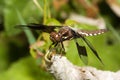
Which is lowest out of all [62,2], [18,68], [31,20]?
[18,68]

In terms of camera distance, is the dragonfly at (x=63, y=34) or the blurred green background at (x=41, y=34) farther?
the blurred green background at (x=41, y=34)

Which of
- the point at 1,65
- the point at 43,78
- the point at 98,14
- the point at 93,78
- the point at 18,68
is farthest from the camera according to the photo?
the point at 98,14

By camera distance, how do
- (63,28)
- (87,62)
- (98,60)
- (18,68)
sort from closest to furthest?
1. (63,28)
2. (87,62)
3. (98,60)
4. (18,68)

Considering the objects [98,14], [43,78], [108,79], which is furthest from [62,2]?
[108,79]

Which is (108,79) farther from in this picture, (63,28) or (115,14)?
(115,14)

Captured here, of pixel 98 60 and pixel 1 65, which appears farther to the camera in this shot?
pixel 1 65

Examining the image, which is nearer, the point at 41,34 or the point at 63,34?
the point at 63,34

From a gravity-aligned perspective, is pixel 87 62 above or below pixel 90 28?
below

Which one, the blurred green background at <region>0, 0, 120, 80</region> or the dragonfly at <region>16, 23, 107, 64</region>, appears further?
the blurred green background at <region>0, 0, 120, 80</region>
